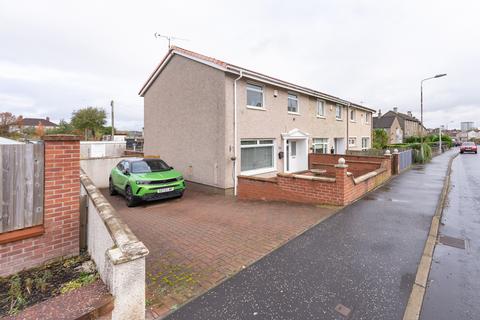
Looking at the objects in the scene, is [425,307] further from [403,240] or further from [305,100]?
[305,100]

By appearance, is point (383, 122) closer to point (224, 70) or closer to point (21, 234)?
point (224, 70)

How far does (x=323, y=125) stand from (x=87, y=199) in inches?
596

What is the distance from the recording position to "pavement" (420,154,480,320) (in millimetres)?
2914

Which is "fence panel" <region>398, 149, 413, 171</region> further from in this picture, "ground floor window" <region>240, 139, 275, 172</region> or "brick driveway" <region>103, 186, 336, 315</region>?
"brick driveway" <region>103, 186, 336, 315</region>

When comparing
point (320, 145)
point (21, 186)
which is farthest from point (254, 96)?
point (21, 186)

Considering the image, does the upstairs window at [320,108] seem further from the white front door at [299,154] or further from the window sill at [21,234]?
the window sill at [21,234]

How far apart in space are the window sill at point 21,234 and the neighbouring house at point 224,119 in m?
6.93

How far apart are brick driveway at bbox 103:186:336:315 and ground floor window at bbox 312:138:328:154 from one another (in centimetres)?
890

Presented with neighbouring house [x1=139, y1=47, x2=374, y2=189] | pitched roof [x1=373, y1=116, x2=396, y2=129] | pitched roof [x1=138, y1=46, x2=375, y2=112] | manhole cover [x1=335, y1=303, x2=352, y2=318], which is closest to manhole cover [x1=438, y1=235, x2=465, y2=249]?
manhole cover [x1=335, y1=303, x2=352, y2=318]

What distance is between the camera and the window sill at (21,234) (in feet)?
10.1

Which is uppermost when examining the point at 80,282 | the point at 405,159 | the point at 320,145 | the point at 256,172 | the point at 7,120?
the point at 7,120

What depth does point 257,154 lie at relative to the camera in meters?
11.6

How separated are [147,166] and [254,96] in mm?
5613

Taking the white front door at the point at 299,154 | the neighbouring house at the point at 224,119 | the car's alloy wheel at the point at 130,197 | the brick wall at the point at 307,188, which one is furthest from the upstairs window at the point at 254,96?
the car's alloy wheel at the point at 130,197
